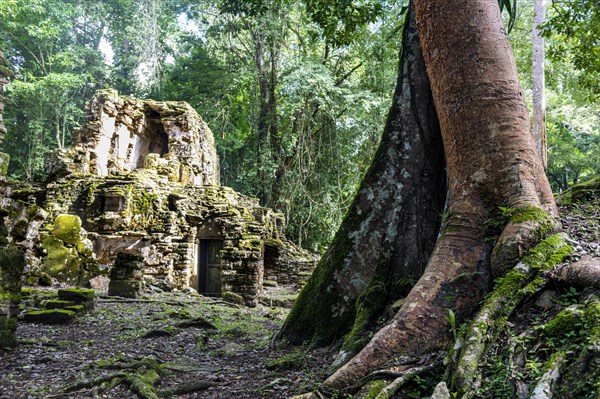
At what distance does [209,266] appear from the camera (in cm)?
1537

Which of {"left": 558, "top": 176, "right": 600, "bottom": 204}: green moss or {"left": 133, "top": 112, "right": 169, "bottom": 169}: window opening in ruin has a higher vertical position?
{"left": 133, "top": 112, "right": 169, "bottom": 169}: window opening in ruin

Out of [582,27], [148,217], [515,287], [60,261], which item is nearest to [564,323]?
[515,287]

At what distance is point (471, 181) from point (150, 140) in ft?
69.8

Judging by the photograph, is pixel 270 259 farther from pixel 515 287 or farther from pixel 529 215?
pixel 515 287

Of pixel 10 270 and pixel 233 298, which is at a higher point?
pixel 10 270

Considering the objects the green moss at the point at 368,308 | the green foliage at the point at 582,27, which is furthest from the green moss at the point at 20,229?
the green foliage at the point at 582,27

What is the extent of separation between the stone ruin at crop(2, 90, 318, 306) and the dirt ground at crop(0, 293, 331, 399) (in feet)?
12.6

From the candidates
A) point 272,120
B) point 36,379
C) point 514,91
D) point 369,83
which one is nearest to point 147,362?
point 36,379

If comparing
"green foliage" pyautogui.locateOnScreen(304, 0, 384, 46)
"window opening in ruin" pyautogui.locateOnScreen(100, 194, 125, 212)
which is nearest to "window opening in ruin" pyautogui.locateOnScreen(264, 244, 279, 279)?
"window opening in ruin" pyautogui.locateOnScreen(100, 194, 125, 212)

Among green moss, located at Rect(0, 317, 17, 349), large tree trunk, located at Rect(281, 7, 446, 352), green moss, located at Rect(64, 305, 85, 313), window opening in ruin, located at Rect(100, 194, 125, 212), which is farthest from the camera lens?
window opening in ruin, located at Rect(100, 194, 125, 212)

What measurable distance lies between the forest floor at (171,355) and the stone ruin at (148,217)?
4.02 m

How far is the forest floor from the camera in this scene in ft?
11.4

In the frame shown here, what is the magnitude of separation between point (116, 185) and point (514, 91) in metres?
Result: 14.2

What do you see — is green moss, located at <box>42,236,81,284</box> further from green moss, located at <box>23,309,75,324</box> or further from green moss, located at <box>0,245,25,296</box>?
green moss, located at <box>0,245,25,296</box>
